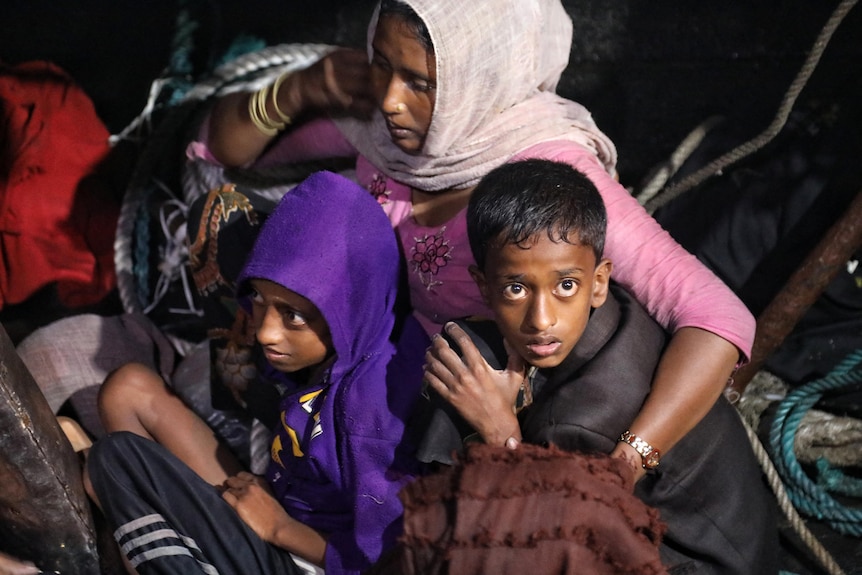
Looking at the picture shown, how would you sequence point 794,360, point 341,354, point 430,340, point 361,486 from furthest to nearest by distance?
point 794,360
point 430,340
point 341,354
point 361,486

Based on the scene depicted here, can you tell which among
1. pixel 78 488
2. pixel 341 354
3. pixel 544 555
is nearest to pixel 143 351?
pixel 78 488

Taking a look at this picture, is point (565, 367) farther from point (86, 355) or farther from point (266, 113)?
point (86, 355)

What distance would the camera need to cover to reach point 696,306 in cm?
158

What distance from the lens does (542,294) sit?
4.68ft

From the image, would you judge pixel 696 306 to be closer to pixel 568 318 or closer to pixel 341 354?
pixel 568 318

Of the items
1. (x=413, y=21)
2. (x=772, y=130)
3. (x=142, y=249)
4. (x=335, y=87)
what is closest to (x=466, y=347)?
(x=413, y=21)

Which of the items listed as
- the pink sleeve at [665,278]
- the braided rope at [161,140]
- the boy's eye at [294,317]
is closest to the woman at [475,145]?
the pink sleeve at [665,278]

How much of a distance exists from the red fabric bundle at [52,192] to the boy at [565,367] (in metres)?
1.37

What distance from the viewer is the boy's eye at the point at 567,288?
1.44m

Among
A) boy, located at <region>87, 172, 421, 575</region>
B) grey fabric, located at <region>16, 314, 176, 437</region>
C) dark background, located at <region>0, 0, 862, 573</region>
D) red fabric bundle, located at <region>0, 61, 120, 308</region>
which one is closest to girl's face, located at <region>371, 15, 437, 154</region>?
boy, located at <region>87, 172, 421, 575</region>

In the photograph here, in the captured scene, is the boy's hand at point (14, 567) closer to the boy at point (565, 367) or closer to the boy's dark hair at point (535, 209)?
the boy at point (565, 367)

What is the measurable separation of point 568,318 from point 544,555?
1.44ft

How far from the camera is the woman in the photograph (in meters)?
1.55

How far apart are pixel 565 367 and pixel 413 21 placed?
0.64 metres
